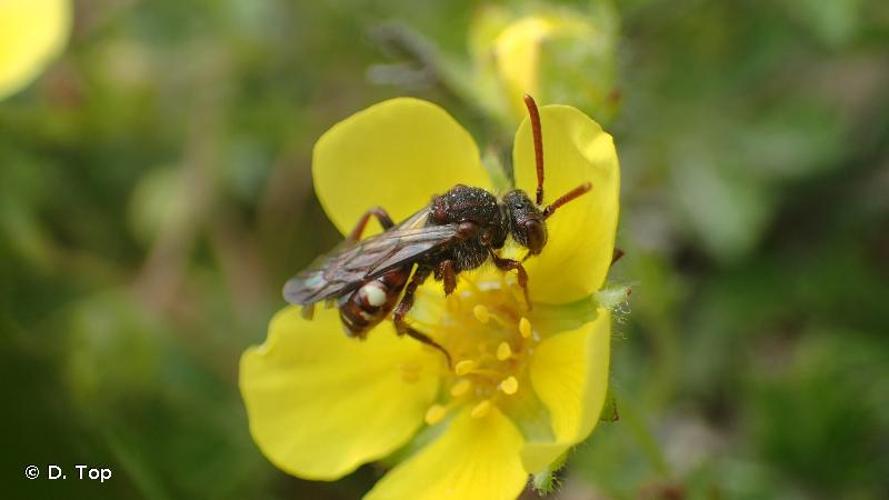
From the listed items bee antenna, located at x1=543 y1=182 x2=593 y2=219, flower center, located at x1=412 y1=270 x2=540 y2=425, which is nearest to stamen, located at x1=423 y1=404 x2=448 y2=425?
flower center, located at x1=412 y1=270 x2=540 y2=425

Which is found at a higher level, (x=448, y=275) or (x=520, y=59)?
(x=520, y=59)

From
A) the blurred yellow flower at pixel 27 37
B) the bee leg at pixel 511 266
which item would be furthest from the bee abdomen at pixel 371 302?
the blurred yellow flower at pixel 27 37

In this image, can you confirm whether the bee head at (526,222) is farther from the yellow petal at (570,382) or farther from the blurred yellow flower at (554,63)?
the blurred yellow flower at (554,63)

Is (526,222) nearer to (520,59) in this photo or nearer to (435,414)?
(435,414)

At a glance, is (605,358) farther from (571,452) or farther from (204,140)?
(204,140)

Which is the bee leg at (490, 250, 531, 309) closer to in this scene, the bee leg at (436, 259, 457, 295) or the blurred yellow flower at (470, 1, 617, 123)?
the bee leg at (436, 259, 457, 295)

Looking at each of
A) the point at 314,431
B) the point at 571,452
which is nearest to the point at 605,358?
the point at 571,452

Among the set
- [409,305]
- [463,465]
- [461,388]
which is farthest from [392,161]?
[463,465]
